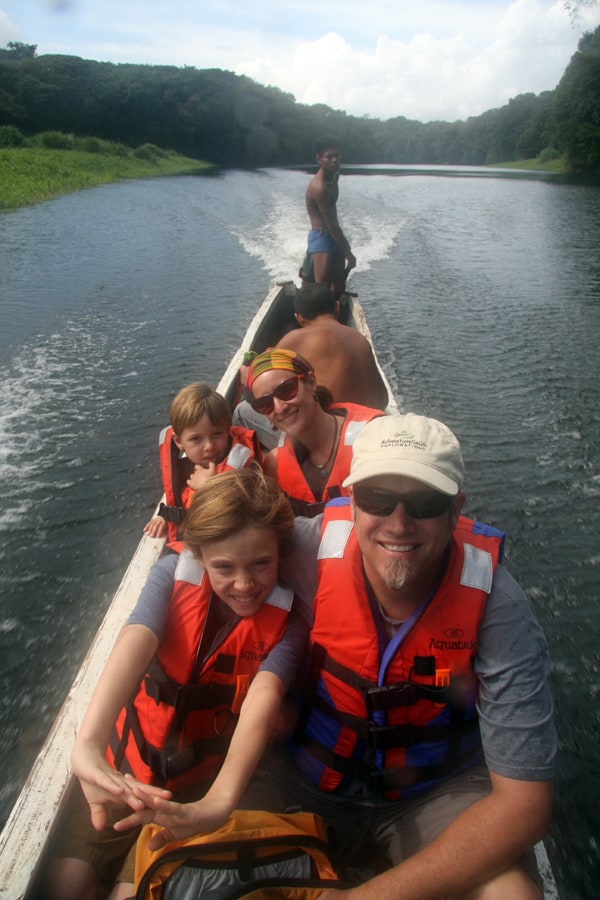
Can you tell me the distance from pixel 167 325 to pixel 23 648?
18.4 feet

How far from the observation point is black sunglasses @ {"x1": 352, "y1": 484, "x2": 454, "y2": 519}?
4.77 ft

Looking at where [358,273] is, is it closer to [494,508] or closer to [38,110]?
[494,508]

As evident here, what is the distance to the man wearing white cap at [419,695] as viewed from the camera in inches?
54.6

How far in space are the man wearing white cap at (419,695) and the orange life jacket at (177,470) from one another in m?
0.99

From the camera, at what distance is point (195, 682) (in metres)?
1.72

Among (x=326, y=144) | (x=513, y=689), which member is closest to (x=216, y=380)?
(x=326, y=144)

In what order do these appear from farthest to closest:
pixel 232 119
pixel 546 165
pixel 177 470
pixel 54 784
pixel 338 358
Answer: pixel 232 119 < pixel 546 165 < pixel 338 358 < pixel 177 470 < pixel 54 784

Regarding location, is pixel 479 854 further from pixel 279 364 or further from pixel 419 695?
pixel 279 364

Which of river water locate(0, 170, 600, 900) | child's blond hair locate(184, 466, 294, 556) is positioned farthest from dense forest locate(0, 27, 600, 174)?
child's blond hair locate(184, 466, 294, 556)

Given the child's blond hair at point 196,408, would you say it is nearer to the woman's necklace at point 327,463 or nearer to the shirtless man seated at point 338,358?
the woman's necklace at point 327,463

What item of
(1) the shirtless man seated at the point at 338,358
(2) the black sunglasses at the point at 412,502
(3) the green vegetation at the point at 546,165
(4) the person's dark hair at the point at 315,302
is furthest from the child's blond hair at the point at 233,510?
(3) the green vegetation at the point at 546,165

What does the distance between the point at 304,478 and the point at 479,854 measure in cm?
144

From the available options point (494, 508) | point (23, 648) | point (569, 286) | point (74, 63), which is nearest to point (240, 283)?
point (569, 286)

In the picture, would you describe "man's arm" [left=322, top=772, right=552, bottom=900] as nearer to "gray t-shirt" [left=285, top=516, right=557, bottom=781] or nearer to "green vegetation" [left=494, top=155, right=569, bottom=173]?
"gray t-shirt" [left=285, top=516, right=557, bottom=781]
